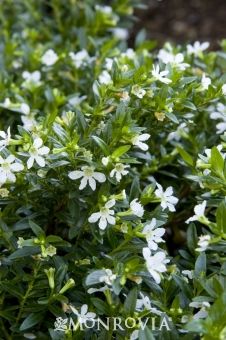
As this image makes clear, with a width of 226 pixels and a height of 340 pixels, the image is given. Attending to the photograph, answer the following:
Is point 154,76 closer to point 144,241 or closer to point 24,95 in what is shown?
point 144,241

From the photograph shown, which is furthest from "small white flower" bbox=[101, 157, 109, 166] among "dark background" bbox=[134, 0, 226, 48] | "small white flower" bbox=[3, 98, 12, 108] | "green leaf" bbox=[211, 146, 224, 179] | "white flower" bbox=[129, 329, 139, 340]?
"dark background" bbox=[134, 0, 226, 48]

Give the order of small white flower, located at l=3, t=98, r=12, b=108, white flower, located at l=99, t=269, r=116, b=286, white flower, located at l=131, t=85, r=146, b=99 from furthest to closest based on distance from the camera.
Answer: small white flower, located at l=3, t=98, r=12, b=108 → white flower, located at l=131, t=85, r=146, b=99 → white flower, located at l=99, t=269, r=116, b=286

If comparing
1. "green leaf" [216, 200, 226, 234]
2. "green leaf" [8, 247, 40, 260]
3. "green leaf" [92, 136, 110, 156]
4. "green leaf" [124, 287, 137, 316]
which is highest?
"green leaf" [92, 136, 110, 156]

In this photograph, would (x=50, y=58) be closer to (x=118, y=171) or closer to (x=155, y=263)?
(x=118, y=171)

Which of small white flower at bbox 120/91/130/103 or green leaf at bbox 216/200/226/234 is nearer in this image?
green leaf at bbox 216/200/226/234

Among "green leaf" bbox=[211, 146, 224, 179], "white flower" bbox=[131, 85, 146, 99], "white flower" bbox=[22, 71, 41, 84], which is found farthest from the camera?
"white flower" bbox=[22, 71, 41, 84]

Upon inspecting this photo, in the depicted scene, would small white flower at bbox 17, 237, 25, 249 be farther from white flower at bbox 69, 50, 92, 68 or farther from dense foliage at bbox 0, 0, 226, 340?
white flower at bbox 69, 50, 92, 68

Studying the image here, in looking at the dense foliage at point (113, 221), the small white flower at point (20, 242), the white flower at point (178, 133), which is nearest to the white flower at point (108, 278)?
the dense foliage at point (113, 221)

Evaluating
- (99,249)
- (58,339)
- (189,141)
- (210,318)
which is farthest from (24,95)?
(210,318)
